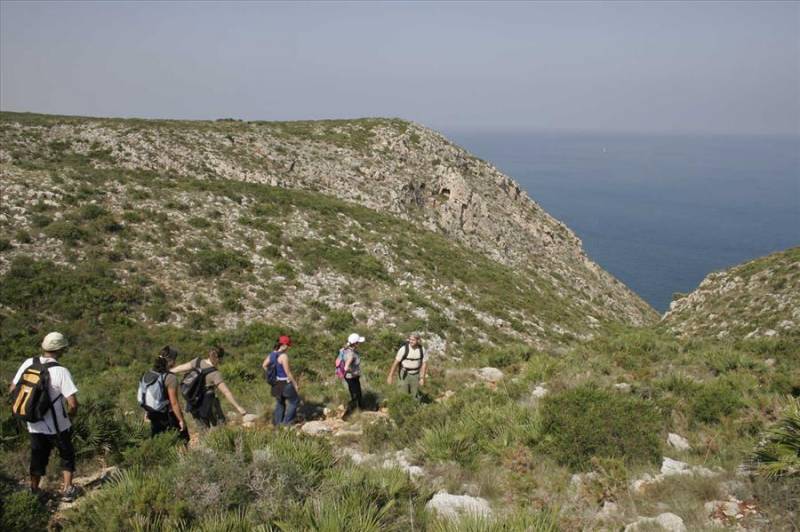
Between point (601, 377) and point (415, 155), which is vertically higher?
point (415, 155)

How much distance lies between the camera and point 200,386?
29.9 ft

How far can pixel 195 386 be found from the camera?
906 cm

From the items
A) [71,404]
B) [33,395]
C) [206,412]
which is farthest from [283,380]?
[33,395]

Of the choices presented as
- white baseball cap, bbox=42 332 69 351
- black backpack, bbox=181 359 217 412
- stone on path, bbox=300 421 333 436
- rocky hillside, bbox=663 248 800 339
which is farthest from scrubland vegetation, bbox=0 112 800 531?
white baseball cap, bbox=42 332 69 351

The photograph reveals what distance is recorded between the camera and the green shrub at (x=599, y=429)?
8055 millimetres

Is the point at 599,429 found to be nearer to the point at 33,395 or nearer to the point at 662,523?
the point at 662,523

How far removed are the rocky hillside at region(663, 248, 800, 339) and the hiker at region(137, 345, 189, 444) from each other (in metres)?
23.8

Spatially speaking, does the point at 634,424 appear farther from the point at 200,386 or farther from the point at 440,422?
the point at 200,386

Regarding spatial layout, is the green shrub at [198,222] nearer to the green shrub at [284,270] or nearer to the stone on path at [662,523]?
the green shrub at [284,270]

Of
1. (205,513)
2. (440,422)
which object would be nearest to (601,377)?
(440,422)

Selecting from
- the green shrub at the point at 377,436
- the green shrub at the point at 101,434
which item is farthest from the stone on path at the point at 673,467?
the green shrub at the point at 101,434

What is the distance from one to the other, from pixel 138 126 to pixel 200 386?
118 feet

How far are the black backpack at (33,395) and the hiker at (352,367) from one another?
5.94 metres

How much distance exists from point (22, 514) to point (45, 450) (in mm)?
1231
